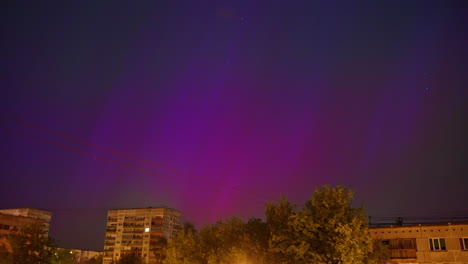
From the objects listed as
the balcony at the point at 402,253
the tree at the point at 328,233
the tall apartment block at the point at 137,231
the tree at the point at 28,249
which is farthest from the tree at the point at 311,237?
the tall apartment block at the point at 137,231

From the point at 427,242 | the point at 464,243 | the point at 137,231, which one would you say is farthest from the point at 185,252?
the point at 137,231

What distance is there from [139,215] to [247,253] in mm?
150442

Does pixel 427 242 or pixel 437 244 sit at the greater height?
pixel 427 242

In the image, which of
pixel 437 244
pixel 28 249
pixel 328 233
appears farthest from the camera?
pixel 28 249

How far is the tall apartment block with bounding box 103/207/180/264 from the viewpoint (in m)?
190

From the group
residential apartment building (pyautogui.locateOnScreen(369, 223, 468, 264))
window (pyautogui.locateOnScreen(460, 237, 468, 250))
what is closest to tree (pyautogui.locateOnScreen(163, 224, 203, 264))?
residential apartment building (pyautogui.locateOnScreen(369, 223, 468, 264))

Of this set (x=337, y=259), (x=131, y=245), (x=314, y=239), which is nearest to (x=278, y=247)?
(x=314, y=239)

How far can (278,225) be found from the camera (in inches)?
2032

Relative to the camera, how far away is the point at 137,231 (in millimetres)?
193875

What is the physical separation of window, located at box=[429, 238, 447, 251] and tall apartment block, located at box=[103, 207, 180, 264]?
149m

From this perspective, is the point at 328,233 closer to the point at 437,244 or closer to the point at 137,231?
the point at 437,244

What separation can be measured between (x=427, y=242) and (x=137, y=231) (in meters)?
159

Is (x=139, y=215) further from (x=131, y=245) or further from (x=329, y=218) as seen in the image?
(x=329, y=218)

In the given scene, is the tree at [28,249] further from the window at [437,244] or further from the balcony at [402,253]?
the window at [437,244]
